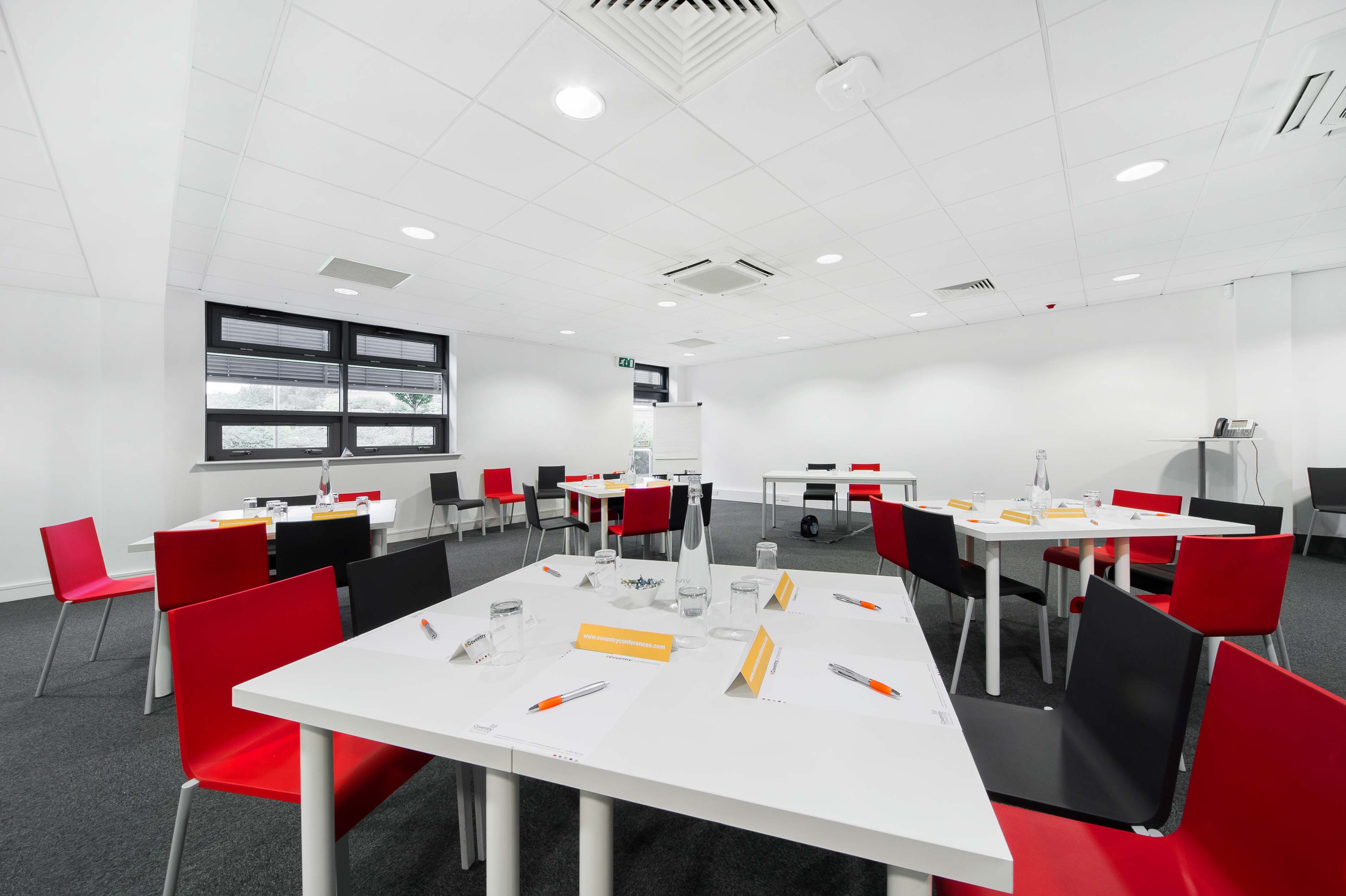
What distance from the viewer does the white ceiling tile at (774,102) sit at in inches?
76.4

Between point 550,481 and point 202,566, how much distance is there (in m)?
5.13

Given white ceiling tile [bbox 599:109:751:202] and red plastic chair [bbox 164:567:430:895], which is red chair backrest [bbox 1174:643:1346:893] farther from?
white ceiling tile [bbox 599:109:751:202]

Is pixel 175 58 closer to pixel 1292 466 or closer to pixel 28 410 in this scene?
pixel 28 410

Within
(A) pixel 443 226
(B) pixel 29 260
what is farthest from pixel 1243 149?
(B) pixel 29 260

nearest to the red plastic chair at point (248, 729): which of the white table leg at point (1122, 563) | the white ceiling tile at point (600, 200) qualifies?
the white ceiling tile at point (600, 200)

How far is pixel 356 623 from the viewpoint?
57.0 inches

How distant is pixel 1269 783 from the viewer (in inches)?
29.6

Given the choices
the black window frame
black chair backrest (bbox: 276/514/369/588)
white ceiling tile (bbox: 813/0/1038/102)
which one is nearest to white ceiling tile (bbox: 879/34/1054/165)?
white ceiling tile (bbox: 813/0/1038/102)

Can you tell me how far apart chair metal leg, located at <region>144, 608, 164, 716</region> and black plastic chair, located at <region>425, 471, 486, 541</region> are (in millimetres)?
3691

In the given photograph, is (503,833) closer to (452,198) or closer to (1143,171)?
(452,198)

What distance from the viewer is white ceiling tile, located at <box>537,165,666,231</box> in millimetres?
2822

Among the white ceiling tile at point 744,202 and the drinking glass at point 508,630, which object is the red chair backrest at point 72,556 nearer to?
the drinking glass at point 508,630

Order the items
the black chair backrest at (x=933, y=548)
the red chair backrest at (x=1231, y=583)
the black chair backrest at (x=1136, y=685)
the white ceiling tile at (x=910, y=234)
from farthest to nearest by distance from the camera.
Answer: the white ceiling tile at (x=910, y=234) < the black chair backrest at (x=933, y=548) < the red chair backrest at (x=1231, y=583) < the black chair backrest at (x=1136, y=685)

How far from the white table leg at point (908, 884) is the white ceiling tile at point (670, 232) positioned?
3285 mm
